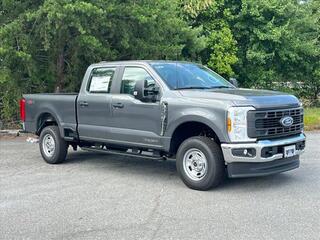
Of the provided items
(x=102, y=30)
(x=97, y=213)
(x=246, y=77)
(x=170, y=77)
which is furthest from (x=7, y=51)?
(x=246, y=77)

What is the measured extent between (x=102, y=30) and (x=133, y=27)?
0.96 m

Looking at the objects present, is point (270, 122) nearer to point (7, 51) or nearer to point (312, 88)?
point (7, 51)

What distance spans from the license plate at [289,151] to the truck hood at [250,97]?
618 millimetres

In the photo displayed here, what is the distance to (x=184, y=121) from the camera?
7.20 m

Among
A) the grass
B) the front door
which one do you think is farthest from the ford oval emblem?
the grass

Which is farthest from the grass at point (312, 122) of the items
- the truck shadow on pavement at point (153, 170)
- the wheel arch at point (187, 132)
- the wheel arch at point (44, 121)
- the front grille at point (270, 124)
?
the wheel arch at point (44, 121)

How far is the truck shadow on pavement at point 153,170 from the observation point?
737cm

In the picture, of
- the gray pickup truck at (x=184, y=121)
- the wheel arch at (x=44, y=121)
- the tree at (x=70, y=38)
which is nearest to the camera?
the gray pickup truck at (x=184, y=121)

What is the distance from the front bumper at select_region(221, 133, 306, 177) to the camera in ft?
21.9

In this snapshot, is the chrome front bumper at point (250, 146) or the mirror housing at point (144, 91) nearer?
the chrome front bumper at point (250, 146)

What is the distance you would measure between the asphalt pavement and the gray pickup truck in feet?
1.33

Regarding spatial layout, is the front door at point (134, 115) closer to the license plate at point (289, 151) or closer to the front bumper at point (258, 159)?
the front bumper at point (258, 159)

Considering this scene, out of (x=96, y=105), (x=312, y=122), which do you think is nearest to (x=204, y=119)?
(x=96, y=105)

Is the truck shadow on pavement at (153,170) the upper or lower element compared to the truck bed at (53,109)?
lower
